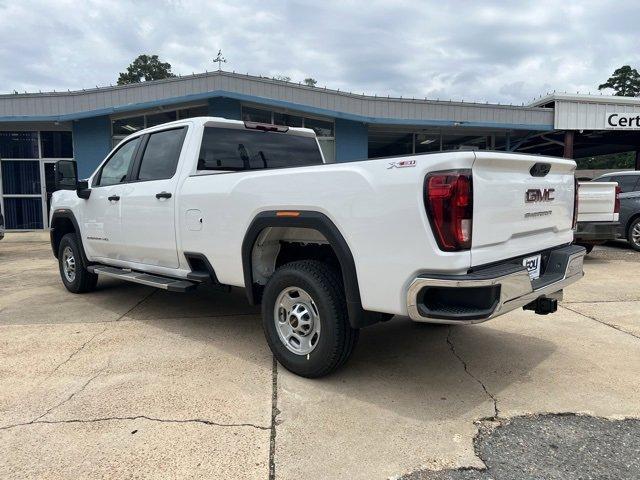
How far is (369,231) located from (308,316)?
889 mm

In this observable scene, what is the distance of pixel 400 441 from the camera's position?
271 cm

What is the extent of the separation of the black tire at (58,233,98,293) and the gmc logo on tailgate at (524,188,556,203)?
5325 mm

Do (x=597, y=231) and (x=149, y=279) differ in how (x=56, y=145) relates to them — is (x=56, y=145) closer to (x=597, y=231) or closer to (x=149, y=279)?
(x=149, y=279)

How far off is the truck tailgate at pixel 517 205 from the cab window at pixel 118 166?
13.0ft

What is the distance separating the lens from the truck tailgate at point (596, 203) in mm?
8141

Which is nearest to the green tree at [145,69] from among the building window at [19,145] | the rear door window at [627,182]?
the building window at [19,145]

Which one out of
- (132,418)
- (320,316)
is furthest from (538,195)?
(132,418)

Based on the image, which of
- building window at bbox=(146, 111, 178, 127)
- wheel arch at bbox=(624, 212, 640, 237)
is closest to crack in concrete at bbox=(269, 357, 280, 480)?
wheel arch at bbox=(624, 212, 640, 237)

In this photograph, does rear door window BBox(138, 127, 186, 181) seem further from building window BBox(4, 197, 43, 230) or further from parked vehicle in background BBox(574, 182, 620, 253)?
building window BBox(4, 197, 43, 230)

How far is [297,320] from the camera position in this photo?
11.5ft

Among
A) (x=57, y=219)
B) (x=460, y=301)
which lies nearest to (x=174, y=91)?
(x=57, y=219)

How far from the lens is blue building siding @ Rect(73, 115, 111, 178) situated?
48.2ft

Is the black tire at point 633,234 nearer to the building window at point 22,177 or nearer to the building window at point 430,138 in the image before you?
the building window at point 430,138

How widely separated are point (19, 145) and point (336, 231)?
16422 mm
